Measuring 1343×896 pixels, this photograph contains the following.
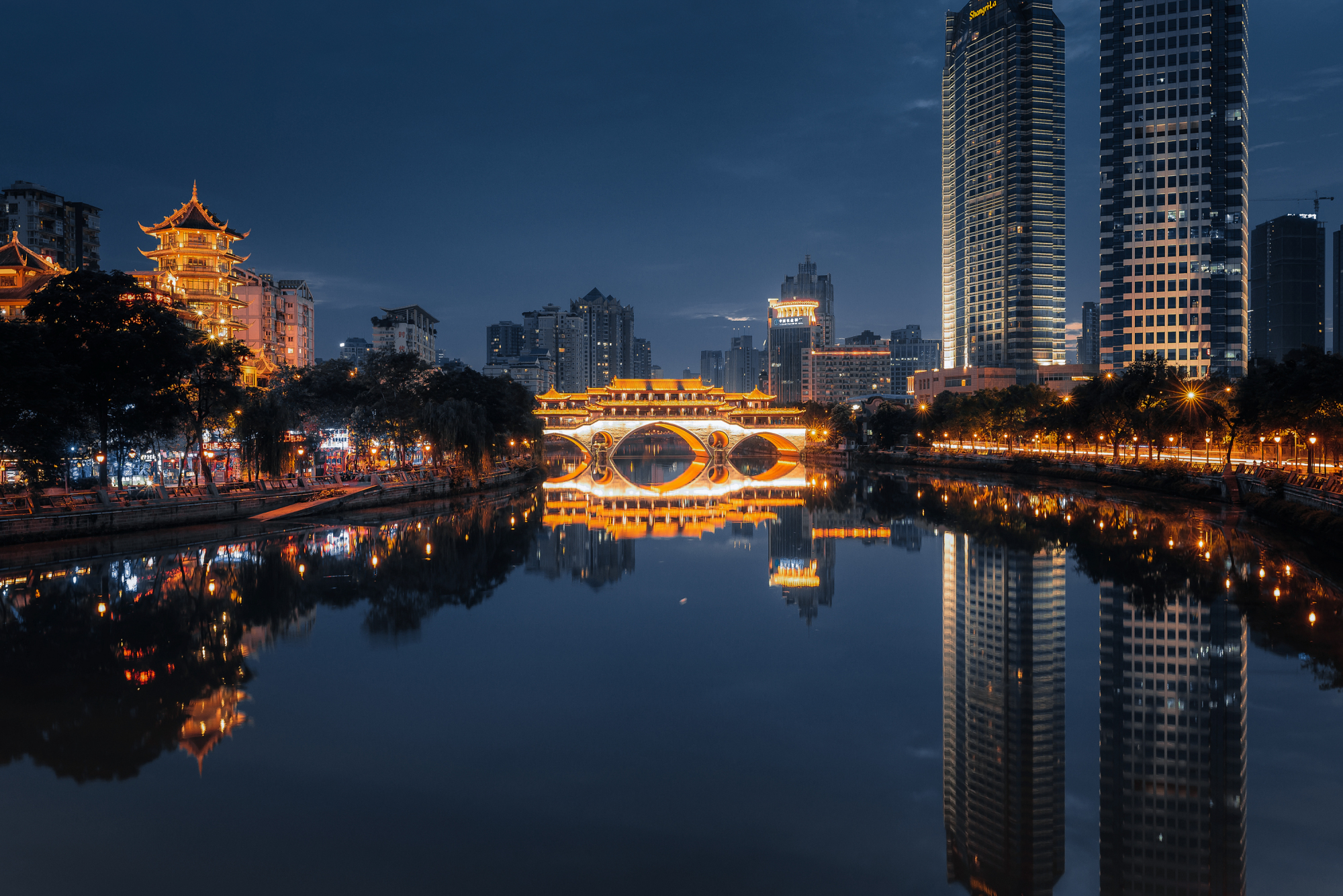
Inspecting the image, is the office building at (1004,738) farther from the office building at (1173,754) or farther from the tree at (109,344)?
the tree at (109,344)

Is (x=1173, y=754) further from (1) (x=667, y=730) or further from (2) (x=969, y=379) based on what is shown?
(2) (x=969, y=379)

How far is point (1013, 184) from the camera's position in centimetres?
10900

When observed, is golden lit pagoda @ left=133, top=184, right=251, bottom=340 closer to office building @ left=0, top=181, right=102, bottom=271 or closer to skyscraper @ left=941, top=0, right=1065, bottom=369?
office building @ left=0, top=181, right=102, bottom=271

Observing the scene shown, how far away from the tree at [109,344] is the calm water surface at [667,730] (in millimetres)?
6754

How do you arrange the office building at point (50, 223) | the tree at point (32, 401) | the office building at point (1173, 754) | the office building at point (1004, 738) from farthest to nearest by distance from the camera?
the office building at point (50, 223) → the tree at point (32, 401) → the office building at point (1004, 738) → the office building at point (1173, 754)

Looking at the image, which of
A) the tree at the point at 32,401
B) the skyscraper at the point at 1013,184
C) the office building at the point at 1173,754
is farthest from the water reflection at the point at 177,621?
the skyscraper at the point at 1013,184

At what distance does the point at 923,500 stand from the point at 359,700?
34879mm

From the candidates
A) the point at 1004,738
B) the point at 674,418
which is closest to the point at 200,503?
the point at 1004,738

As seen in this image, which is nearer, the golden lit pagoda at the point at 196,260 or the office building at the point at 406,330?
the golden lit pagoda at the point at 196,260

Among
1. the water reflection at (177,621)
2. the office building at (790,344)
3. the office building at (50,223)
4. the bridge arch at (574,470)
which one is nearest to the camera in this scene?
the water reflection at (177,621)

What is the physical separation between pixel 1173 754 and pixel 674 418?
7961 cm

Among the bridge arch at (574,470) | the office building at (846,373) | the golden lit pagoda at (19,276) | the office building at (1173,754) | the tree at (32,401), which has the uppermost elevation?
the office building at (846,373)

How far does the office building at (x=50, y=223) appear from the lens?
53.9 meters

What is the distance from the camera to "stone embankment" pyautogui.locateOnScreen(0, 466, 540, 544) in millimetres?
24031
